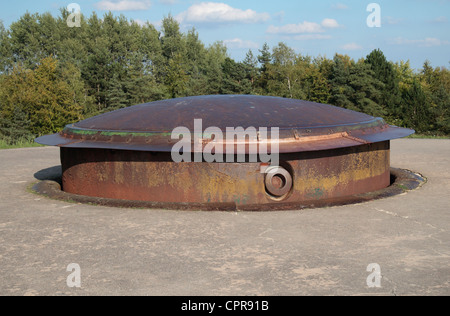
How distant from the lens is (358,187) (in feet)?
18.2

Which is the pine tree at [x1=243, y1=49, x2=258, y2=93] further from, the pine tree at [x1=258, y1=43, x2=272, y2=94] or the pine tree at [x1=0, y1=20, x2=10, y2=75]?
the pine tree at [x1=0, y1=20, x2=10, y2=75]

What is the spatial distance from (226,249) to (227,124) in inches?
70.6

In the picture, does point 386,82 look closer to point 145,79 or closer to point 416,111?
point 416,111

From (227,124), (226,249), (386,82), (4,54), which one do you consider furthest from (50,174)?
(4,54)

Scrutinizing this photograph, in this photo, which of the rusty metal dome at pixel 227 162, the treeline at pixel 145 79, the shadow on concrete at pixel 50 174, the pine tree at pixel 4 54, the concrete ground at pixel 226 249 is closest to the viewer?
the concrete ground at pixel 226 249

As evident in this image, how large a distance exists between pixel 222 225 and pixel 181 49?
2246 inches

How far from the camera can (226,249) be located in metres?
3.67

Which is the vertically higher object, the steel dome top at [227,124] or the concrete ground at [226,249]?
the steel dome top at [227,124]

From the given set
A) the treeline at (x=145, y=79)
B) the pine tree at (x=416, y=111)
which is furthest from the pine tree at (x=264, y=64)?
the pine tree at (x=416, y=111)

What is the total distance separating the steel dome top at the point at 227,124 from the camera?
503 cm

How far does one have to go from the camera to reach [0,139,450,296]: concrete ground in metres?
3.00

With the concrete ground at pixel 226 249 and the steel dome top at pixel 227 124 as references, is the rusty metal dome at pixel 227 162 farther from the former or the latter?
the concrete ground at pixel 226 249

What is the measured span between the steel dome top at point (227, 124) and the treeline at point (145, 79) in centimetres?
2083
